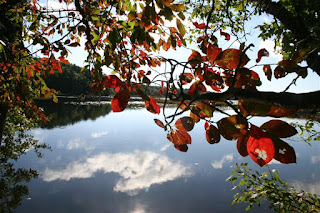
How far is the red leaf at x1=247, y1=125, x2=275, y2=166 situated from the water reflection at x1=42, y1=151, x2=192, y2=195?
892 centimetres

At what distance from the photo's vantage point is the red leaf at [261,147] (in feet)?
1.43

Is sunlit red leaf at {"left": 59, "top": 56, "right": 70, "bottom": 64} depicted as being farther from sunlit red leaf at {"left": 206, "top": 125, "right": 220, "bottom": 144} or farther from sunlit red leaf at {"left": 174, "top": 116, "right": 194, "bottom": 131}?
sunlit red leaf at {"left": 206, "top": 125, "right": 220, "bottom": 144}

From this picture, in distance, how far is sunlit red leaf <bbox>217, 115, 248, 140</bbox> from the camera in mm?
487

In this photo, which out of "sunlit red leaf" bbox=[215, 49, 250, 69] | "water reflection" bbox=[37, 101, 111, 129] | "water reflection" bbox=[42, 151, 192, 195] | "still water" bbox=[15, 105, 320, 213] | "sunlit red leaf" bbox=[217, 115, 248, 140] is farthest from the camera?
"water reflection" bbox=[37, 101, 111, 129]

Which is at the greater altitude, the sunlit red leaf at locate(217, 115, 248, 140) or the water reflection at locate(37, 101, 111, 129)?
the sunlit red leaf at locate(217, 115, 248, 140)

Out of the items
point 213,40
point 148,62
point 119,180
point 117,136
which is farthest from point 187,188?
point 117,136

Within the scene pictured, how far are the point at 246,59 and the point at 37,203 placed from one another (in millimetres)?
9137

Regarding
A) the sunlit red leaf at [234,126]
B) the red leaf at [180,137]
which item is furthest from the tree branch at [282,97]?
the red leaf at [180,137]

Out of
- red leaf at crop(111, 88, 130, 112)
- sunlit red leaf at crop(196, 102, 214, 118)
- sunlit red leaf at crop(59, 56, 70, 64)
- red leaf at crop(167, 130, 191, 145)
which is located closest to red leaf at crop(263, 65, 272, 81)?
sunlit red leaf at crop(196, 102, 214, 118)

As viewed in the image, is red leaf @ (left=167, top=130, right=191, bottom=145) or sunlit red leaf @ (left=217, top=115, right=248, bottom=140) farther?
red leaf @ (left=167, top=130, right=191, bottom=145)

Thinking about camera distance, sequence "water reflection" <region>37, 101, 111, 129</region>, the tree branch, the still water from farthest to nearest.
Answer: "water reflection" <region>37, 101, 111, 129</region> < the still water < the tree branch

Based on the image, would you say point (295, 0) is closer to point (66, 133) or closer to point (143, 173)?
point (143, 173)

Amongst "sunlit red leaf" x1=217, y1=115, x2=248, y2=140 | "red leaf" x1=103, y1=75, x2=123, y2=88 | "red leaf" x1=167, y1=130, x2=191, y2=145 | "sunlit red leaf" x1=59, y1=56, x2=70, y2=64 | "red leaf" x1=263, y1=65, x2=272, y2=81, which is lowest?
"red leaf" x1=167, y1=130, x2=191, y2=145

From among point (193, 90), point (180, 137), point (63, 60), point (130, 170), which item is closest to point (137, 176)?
point (130, 170)
